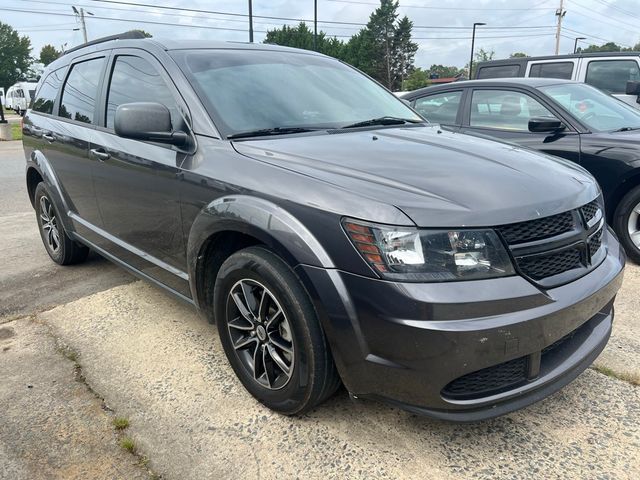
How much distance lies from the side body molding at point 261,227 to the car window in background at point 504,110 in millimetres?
3695

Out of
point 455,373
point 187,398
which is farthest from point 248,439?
point 455,373

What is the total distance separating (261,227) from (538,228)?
43.9 inches

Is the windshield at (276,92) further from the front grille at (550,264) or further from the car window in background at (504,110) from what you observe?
the car window in background at (504,110)

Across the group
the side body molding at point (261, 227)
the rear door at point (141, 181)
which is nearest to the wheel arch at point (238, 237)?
the side body molding at point (261, 227)

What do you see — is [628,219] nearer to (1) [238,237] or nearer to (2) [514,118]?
(2) [514,118]

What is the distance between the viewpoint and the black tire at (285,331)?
2.11m

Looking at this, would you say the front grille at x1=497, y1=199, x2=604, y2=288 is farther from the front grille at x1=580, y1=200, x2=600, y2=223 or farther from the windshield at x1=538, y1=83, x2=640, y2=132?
the windshield at x1=538, y1=83, x2=640, y2=132

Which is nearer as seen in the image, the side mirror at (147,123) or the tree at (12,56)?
the side mirror at (147,123)

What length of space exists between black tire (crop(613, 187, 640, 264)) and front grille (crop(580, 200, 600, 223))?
225cm

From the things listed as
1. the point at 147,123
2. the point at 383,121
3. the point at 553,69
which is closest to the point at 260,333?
the point at 147,123

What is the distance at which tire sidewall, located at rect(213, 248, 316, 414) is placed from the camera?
2.12 metres

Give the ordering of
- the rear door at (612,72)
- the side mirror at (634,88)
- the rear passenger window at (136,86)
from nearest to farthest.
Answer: the rear passenger window at (136,86)
the side mirror at (634,88)
the rear door at (612,72)

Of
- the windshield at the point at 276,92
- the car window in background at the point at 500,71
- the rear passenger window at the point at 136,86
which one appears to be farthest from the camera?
the car window in background at the point at 500,71

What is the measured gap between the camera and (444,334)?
71.7 inches
